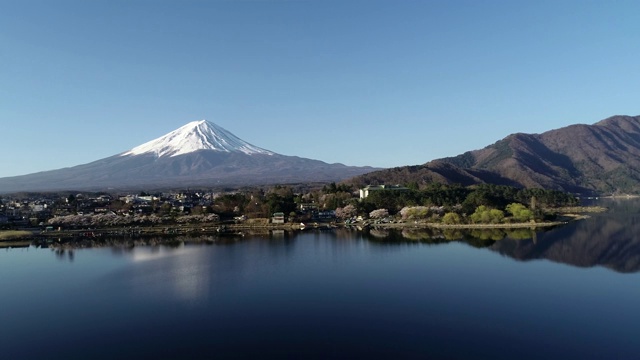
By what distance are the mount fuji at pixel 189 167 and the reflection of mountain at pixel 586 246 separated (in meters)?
71.4

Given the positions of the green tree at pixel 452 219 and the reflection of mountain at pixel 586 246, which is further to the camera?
the green tree at pixel 452 219

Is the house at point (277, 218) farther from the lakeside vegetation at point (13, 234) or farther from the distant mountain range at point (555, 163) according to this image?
the distant mountain range at point (555, 163)

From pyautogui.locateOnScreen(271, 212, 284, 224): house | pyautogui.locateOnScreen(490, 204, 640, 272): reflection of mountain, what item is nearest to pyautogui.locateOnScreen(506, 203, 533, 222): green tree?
pyautogui.locateOnScreen(490, 204, 640, 272): reflection of mountain

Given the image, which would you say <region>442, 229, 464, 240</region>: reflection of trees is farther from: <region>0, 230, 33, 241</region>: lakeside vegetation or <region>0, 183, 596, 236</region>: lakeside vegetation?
<region>0, 230, 33, 241</region>: lakeside vegetation

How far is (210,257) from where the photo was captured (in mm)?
17656

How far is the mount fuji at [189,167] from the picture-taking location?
96.8 meters

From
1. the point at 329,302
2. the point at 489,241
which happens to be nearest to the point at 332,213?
the point at 489,241

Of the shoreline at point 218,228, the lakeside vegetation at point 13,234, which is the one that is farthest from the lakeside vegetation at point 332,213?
the lakeside vegetation at point 13,234

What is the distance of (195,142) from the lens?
406 ft

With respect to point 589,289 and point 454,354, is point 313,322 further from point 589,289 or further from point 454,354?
point 589,289

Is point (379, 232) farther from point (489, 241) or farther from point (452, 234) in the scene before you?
point (489, 241)

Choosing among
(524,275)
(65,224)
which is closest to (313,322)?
(524,275)

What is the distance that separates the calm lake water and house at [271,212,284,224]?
9098 millimetres

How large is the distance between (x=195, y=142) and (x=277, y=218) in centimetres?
10088
